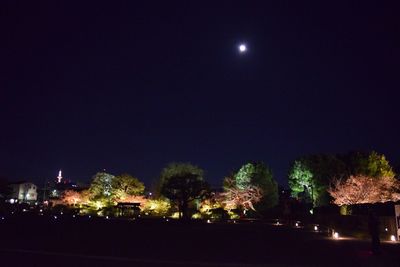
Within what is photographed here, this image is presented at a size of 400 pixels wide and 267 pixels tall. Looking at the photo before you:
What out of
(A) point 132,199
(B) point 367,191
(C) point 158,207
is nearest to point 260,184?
(C) point 158,207

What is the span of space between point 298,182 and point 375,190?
58.2 ft

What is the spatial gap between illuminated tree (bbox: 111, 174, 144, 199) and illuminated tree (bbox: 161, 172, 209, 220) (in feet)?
36.8

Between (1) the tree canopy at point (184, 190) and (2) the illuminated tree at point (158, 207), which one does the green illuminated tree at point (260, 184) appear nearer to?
(1) the tree canopy at point (184, 190)

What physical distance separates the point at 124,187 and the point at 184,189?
1386 cm

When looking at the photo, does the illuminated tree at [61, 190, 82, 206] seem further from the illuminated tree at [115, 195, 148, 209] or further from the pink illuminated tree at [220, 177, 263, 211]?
the pink illuminated tree at [220, 177, 263, 211]

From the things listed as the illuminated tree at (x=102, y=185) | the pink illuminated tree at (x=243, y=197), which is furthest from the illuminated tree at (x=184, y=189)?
the illuminated tree at (x=102, y=185)

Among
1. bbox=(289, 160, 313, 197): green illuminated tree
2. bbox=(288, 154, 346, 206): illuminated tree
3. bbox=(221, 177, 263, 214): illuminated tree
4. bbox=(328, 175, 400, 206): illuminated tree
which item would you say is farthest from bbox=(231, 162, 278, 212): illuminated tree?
bbox=(328, 175, 400, 206): illuminated tree

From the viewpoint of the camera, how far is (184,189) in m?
46.1

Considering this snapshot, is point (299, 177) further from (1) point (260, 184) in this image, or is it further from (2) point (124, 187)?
(2) point (124, 187)

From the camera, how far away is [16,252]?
11.8 meters

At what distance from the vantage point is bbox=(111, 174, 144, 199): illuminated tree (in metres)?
56.1

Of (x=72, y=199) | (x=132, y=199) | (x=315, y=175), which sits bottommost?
(x=132, y=199)

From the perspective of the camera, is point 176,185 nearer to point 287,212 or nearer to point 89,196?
point 287,212

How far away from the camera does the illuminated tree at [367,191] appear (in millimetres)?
38688
